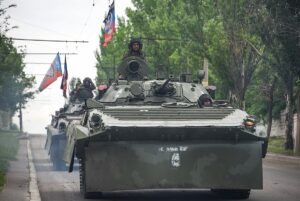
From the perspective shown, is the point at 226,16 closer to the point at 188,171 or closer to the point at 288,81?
the point at 288,81

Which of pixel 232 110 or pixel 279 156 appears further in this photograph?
pixel 279 156

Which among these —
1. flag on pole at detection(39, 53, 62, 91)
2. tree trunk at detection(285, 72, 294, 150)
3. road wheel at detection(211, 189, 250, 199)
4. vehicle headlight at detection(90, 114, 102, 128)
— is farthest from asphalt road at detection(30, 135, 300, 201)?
flag on pole at detection(39, 53, 62, 91)

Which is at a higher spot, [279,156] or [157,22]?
[157,22]

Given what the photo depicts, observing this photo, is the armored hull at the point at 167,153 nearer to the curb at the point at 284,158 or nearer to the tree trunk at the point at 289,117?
the curb at the point at 284,158

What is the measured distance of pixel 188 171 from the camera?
12094 millimetres

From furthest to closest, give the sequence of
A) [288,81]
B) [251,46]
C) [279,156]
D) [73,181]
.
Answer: [251,46] → [288,81] → [279,156] → [73,181]

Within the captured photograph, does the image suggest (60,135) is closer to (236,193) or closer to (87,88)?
(87,88)

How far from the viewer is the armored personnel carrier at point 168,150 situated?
473 inches

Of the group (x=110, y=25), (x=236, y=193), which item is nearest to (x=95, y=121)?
(x=236, y=193)

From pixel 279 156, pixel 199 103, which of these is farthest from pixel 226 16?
pixel 199 103

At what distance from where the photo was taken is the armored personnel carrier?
12016mm

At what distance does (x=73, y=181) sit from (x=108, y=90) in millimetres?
3415

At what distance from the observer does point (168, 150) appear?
12070mm

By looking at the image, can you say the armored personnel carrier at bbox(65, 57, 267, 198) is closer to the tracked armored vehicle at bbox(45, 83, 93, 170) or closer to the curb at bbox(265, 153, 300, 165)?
the tracked armored vehicle at bbox(45, 83, 93, 170)
